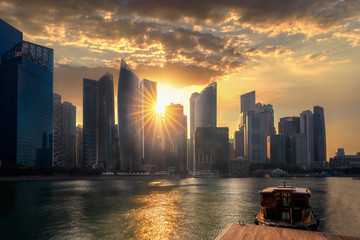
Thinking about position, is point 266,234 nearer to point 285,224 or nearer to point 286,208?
point 285,224

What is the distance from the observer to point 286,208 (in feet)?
125

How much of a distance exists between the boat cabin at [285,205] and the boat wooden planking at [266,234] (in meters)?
18.1

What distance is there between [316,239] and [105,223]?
146ft

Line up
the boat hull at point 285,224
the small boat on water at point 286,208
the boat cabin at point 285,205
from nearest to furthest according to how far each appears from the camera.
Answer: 1. the boat hull at point 285,224
2. the small boat on water at point 286,208
3. the boat cabin at point 285,205

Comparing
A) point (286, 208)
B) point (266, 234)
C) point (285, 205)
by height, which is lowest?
point (286, 208)

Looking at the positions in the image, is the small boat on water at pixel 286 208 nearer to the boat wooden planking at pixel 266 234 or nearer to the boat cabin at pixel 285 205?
the boat cabin at pixel 285 205

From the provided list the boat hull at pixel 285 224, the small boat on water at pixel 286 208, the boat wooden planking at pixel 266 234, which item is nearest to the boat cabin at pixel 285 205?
the small boat on water at pixel 286 208

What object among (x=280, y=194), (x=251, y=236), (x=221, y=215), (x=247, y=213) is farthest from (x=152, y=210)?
(x=251, y=236)

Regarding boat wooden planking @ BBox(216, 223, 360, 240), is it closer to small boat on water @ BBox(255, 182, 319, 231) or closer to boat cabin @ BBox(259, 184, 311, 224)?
small boat on water @ BBox(255, 182, 319, 231)

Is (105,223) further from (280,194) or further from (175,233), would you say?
(280,194)

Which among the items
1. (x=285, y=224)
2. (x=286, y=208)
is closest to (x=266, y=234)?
(x=285, y=224)

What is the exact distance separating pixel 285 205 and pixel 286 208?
381 millimetres

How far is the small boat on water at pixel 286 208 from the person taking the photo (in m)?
36.3

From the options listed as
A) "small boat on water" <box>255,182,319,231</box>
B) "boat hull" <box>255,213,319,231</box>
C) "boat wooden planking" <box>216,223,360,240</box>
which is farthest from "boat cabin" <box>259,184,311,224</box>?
"boat wooden planking" <box>216,223,360,240</box>
